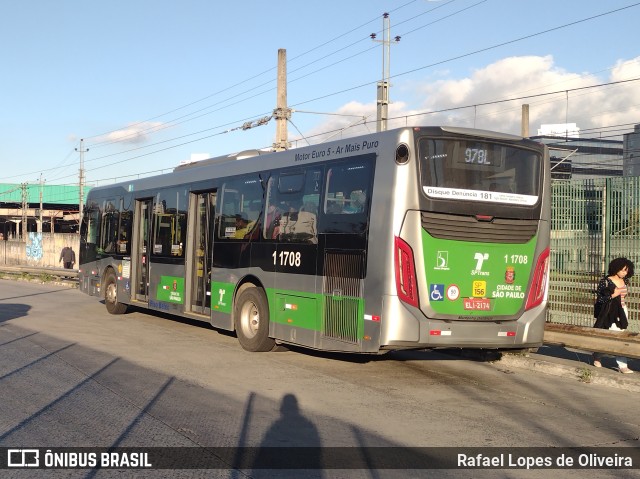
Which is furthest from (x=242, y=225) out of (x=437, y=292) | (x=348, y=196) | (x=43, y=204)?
(x=43, y=204)

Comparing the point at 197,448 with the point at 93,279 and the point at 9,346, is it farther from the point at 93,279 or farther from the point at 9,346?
the point at 93,279

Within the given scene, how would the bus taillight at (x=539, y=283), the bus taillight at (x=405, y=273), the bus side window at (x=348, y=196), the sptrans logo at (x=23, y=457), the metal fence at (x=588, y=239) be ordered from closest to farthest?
the sptrans logo at (x=23, y=457) → the bus taillight at (x=405, y=273) → the bus side window at (x=348, y=196) → the bus taillight at (x=539, y=283) → the metal fence at (x=588, y=239)

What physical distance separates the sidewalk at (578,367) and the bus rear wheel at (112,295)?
Answer: 1051cm

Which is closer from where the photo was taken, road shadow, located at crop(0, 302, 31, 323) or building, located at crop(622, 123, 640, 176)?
road shadow, located at crop(0, 302, 31, 323)

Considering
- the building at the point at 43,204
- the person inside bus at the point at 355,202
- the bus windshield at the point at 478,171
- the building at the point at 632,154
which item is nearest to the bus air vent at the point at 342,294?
the person inside bus at the point at 355,202

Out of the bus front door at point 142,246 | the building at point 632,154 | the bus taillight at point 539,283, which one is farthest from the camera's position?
the building at point 632,154

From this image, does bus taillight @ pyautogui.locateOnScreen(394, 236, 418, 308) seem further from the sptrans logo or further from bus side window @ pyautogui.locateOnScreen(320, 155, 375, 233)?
the sptrans logo

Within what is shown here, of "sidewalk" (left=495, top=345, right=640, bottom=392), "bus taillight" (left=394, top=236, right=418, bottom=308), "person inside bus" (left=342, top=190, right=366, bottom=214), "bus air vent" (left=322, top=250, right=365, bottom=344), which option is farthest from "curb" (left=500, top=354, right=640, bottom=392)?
"person inside bus" (left=342, top=190, right=366, bottom=214)

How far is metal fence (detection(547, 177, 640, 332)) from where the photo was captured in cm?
1348

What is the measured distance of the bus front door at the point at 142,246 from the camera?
55.8 feet

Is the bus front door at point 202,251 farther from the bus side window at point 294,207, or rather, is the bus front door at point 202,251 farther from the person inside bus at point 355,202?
the person inside bus at point 355,202

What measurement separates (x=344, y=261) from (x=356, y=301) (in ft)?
2.18

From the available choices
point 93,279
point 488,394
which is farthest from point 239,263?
point 93,279

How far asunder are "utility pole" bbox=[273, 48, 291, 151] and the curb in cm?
1688
